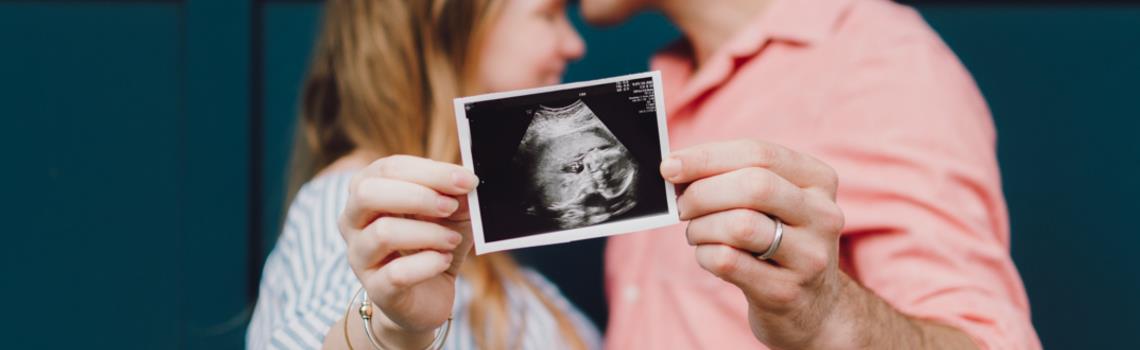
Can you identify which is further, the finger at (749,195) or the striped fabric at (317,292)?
the striped fabric at (317,292)

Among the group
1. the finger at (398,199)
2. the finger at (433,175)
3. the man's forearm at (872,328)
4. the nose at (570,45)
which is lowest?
the man's forearm at (872,328)

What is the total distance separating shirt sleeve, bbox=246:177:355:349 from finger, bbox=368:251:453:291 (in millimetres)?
240

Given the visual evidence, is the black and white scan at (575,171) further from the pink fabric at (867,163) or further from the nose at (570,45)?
the nose at (570,45)

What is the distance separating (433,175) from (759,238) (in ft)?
1.12

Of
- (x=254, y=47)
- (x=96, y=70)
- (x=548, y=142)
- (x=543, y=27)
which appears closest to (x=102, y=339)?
(x=96, y=70)

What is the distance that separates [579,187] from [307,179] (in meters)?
0.87

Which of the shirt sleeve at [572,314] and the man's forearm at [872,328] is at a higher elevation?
the man's forearm at [872,328]

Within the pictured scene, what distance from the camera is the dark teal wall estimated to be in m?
1.81

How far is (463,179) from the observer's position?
3.03 ft

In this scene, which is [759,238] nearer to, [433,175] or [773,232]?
[773,232]

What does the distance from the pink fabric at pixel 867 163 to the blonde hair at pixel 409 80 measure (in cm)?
21

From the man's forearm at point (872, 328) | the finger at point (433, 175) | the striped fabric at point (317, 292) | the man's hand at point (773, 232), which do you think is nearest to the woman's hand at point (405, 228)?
the finger at point (433, 175)

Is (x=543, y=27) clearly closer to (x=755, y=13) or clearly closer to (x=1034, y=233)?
(x=755, y=13)

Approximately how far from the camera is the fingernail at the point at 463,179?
3.02 feet
